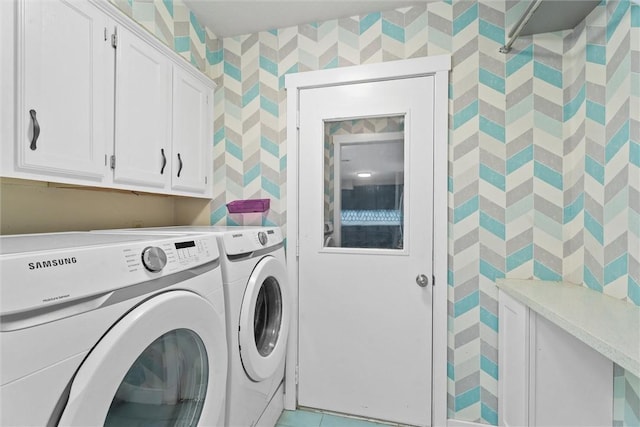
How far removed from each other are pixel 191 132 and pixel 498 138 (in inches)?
70.2

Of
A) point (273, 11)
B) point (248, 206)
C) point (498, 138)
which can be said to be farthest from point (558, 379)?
point (273, 11)

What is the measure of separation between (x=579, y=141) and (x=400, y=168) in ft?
2.89

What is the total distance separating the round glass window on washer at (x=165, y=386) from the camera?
0.76 metres

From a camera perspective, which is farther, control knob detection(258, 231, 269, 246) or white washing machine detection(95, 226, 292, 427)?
control knob detection(258, 231, 269, 246)

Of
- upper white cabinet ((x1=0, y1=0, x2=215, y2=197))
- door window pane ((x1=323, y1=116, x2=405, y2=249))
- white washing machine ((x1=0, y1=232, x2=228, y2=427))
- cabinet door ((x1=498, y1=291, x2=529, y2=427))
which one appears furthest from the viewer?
door window pane ((x1=323, y1=116, x2=405, y2=249))

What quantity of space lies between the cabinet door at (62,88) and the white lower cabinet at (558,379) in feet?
6.48

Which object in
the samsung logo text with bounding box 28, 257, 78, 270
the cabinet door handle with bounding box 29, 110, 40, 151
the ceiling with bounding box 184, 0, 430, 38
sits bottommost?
the samsung logo text with bounding box 28, 257, 78, 270

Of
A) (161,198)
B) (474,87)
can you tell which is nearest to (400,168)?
(474,87)

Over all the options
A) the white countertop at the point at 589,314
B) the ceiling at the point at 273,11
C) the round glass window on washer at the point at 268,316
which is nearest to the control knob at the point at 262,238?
the round glass window on washer at the point at 268,316

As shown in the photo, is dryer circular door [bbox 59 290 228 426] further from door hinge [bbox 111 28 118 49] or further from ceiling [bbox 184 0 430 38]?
ceiling [bbox 184 0 430 38]

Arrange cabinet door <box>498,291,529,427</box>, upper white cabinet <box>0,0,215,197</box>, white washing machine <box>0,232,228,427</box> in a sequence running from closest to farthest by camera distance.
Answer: white washing machine <box>0,232,228,427</box>
upper white cabinet <box>0,0,215,197</box>
cabinet door <box>498,291,529,427</box>

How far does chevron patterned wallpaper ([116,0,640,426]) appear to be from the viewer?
54.6 inches

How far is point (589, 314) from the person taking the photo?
106 cm

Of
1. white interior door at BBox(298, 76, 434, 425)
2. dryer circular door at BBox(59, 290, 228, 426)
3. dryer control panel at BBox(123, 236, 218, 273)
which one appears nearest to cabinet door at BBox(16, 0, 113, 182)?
dryer control panel at BBox(123, 236, 218, 273)
